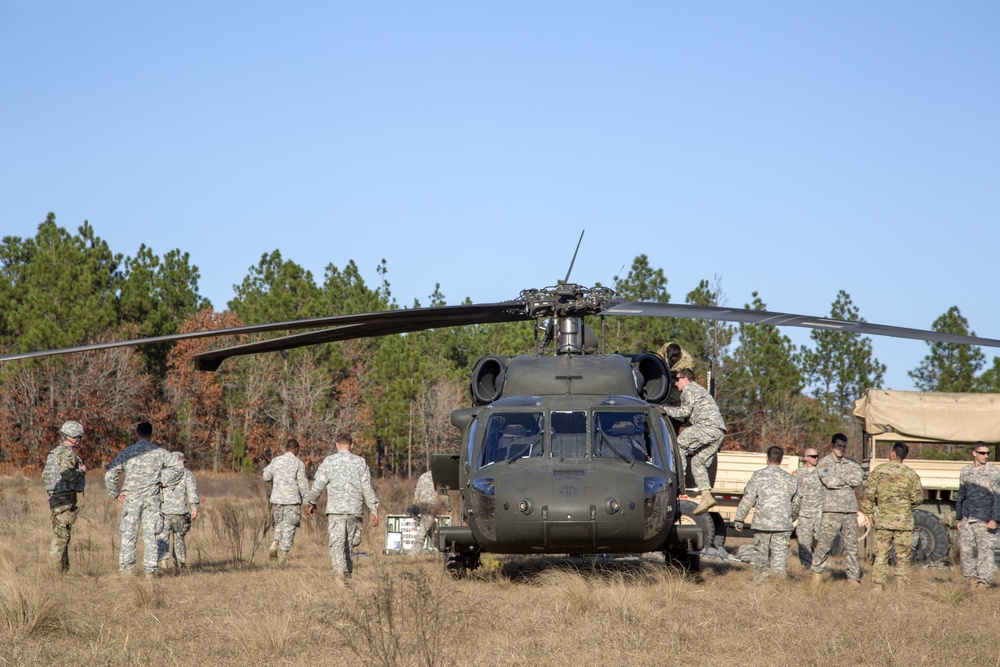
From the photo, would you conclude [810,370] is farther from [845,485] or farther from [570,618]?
[570,618]

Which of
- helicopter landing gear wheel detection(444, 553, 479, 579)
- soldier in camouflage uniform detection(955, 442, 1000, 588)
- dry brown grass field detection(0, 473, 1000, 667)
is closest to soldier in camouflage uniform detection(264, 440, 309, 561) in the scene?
dry brown grass field detection(0, 473, 1000, 667)

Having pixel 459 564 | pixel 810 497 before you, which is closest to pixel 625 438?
pixel 459 564

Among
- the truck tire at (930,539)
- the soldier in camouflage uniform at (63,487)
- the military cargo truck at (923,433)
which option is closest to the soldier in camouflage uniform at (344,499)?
the soldier in camouflage uniform at (63,487)

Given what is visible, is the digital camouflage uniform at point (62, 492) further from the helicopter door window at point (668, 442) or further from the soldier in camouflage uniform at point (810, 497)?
the soldier in camouflage uniform at point (810, 497)

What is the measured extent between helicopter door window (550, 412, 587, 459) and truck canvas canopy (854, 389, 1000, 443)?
7.99 metres

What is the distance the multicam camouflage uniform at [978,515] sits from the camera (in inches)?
480

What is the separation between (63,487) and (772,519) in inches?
310

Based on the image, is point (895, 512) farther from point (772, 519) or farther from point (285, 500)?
point (285, 500)

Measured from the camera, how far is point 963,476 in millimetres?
12555

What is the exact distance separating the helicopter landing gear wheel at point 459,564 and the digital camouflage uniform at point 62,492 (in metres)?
4.27

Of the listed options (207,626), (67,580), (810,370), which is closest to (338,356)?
(810,370)

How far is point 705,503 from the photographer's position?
1122 centimetres

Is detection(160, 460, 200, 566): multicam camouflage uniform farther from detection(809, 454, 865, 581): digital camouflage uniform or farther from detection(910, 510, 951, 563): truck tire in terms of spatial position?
detection(910, 510, 951, 563): truck tire

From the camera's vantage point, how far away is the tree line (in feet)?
128
